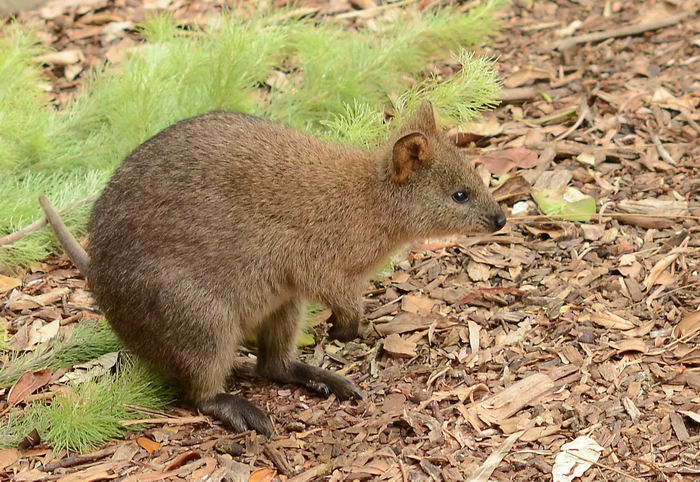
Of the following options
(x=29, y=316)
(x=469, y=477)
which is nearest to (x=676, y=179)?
(x=469, y=477)

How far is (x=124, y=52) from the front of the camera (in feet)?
28.1

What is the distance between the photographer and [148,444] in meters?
4.89

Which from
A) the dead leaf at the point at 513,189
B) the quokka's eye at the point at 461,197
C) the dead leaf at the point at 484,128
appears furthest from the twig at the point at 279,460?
the dead leaf at the point at 484,128

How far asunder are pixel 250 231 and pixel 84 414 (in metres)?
1.24

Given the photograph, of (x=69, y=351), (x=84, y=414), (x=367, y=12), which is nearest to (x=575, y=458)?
(x=84, y=414)

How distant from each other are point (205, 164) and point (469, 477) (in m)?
2.11

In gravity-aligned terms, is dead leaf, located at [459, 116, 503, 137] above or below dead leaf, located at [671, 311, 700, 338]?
above

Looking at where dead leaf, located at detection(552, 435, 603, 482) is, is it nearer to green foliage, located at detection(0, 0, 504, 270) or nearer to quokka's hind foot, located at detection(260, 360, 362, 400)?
quokka's hind foot, located at detection(260, 360, 362, 400)

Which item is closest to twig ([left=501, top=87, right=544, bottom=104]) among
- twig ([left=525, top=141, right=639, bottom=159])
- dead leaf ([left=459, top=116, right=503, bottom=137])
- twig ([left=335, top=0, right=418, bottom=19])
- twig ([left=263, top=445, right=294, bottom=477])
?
dead leaf ([left=459, top=116, right=503, bottom=137])

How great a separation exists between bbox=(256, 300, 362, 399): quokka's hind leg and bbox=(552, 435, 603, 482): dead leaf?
4.78ft

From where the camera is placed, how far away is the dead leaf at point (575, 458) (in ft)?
14.3

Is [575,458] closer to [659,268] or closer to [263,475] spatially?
[263,475]

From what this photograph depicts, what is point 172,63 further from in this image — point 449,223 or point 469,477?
point 469,477

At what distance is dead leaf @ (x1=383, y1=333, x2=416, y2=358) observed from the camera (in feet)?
18.2
